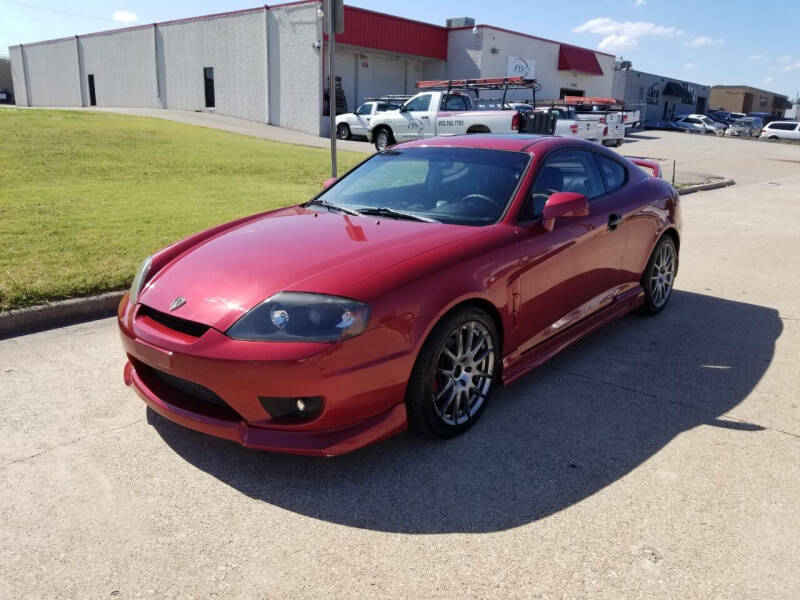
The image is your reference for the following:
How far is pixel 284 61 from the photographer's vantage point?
28984mm

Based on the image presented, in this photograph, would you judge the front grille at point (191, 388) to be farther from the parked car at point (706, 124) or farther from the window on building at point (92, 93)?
the parked car at point (706, 124)

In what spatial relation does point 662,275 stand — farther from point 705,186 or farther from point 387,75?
point 387,75

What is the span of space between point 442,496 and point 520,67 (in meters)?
37.1

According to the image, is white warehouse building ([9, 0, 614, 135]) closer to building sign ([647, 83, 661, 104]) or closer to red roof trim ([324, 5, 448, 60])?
red roof trim ([324, 5, 448, 60])

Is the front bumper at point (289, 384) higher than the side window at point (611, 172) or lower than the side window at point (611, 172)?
lower

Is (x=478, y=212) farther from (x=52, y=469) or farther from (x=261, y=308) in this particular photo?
(x=52, y=469)

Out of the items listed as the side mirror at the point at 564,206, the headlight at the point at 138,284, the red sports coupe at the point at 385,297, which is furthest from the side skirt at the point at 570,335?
the headlight at the point at 138,284

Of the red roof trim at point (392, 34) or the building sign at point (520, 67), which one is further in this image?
the building sign at point (520, 67)

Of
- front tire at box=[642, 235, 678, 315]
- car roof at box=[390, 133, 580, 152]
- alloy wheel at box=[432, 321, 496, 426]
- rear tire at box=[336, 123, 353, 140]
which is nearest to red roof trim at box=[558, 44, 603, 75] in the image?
rear tire at box=[336, 123, 353, 140]

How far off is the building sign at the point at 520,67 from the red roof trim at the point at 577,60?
3.67 meters

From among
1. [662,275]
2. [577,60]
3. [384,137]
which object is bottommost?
[662,275]

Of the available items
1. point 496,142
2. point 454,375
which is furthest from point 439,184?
point 454,375

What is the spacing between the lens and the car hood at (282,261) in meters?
3.01

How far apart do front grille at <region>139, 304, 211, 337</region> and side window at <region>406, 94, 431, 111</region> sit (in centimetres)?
1749
